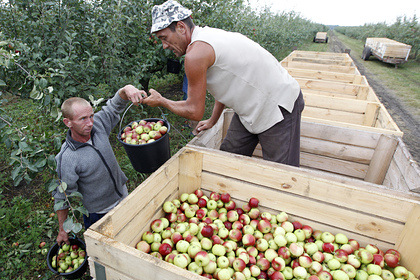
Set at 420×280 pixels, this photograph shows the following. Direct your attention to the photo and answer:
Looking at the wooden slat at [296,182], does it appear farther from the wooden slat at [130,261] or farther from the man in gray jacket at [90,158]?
the wooden slat at [130,261]

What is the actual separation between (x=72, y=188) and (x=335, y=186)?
200cm

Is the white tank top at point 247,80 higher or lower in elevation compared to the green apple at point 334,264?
higher

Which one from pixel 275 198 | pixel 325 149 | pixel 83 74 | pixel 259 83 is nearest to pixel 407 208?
pixel 275 198

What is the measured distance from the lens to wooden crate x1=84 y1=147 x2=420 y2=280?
1.45 meters

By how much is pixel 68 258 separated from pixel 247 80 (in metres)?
2.10

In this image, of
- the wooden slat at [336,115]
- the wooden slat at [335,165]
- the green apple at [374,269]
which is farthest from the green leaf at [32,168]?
the wooden slat at [336,115]

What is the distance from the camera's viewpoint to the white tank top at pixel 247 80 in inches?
77.4

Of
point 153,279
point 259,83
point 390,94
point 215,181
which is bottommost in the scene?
point 390,94

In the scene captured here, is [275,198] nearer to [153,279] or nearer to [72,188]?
[153,279]

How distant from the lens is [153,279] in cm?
134

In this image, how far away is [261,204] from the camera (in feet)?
7.24

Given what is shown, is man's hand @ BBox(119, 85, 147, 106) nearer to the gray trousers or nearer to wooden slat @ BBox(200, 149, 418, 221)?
wooden slat @ BBox(200, 149, 418, 221)

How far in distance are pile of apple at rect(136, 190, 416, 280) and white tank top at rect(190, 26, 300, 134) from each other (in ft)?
2.54

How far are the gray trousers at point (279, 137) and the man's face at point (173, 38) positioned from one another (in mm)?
994
